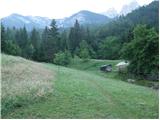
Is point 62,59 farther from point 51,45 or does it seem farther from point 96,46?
point 96,46

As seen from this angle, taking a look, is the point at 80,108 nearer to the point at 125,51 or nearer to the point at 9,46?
the point at 125,51

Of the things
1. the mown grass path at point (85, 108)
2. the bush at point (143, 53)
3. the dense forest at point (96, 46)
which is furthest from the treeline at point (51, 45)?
the mown grass path at point (85, 108)

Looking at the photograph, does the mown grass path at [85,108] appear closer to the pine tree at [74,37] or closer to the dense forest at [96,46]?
the dense forest at [96,46]

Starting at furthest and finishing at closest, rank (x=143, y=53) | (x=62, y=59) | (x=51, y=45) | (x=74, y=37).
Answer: (x=74, y=37) < (x=51, y=45) < (x=62, y=59) < (x=143, y=53)

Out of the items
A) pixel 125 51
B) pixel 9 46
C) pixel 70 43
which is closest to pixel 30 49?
pixel 9 46


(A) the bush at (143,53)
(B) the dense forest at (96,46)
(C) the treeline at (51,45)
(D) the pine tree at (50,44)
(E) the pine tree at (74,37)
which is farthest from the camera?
(E) the pine tree at (74,37)

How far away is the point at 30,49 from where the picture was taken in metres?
66.4

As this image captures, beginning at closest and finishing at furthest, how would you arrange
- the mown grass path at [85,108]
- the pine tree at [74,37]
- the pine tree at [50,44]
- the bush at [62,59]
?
the mown grass path at [85,108] → the bush at [62,59] → the pine tree at [50,44] → the pine tree at [74,37]

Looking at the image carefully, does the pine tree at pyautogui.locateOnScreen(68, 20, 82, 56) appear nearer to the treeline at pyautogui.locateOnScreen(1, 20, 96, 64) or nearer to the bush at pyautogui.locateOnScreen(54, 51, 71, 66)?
the treeline at pyautogui.locateOnScreen(1, 20, 96, 64)

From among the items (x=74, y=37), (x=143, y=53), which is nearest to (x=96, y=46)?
(x=74, y=37)

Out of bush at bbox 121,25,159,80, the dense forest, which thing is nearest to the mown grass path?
the dense forest

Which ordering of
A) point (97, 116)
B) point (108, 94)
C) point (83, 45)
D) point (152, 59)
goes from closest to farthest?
point (97, 116), point (108, 94), point (152, 59), point (83, 45)

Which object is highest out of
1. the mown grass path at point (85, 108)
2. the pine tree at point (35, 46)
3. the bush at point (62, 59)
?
the pine tree at point (35, 46)

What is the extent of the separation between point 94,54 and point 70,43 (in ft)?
20.4
